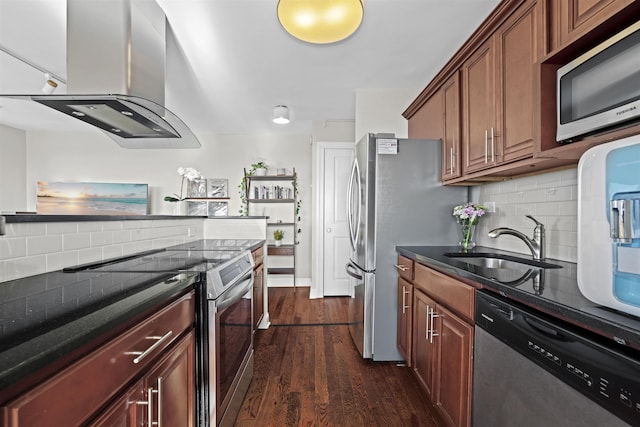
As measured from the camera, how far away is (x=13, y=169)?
16.4ft

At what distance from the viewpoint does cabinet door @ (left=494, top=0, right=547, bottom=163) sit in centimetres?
136

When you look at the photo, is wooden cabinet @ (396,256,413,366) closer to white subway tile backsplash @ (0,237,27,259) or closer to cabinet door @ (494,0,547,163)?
cabinet door @ (494,0,547,163)

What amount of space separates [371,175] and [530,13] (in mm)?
1259

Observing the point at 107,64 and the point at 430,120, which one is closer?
the point at 107,64

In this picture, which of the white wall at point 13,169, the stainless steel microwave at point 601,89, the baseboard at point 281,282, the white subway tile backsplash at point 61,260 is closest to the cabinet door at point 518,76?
the stainless steel microwave at point 601,89

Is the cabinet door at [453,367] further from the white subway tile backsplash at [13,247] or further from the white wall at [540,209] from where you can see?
the white subway tile backsplash at [13,247]

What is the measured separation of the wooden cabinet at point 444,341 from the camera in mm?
1347

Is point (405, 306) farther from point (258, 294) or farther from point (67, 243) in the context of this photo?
point (67, 243)

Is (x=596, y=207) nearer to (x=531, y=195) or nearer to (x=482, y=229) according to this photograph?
(x=531, y=195)

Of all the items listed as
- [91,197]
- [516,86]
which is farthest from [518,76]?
[91,197]

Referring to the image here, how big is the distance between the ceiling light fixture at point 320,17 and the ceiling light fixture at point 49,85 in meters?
1.21

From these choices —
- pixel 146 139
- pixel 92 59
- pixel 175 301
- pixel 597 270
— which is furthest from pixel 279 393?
pixel 92 59

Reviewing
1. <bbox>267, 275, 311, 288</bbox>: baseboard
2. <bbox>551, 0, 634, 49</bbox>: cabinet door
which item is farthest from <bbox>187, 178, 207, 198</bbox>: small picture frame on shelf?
<bbox>551, 0, 634, 49</bbox>: cabinet door

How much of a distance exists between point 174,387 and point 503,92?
2036 millimetres
